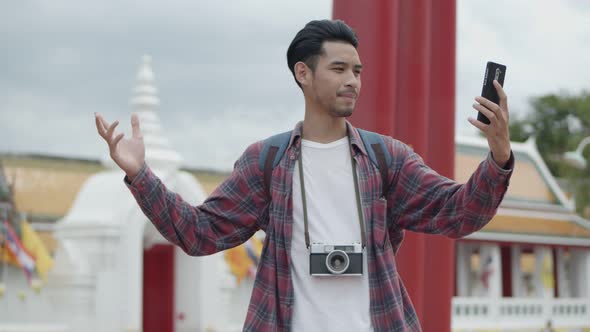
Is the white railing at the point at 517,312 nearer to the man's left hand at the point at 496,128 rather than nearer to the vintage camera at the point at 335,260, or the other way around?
the vintage camera at the point at 335,260

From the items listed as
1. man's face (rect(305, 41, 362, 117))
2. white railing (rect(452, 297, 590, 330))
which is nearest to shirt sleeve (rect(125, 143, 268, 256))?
man's face (rect(305, 41, 362, 117))

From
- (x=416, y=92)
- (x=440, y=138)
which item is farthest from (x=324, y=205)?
(x=440, y=138)

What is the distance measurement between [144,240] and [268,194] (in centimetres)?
1011

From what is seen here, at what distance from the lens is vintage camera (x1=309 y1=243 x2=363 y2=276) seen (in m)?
2.26

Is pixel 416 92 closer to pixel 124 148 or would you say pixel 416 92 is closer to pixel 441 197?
pixel 441 197

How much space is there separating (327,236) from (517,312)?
15942 mm

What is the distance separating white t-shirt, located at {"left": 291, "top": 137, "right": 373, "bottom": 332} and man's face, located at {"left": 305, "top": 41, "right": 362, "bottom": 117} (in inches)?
4.0

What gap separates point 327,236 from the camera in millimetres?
2342

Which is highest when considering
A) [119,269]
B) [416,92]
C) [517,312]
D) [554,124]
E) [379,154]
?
[554,124]

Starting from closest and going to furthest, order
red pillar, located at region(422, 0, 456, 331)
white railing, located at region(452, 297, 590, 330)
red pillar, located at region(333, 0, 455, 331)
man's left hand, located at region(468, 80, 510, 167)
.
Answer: man's left hand, located at region(468, 80, 510, 167) < red pillar, located at region(333, 0, 455, 331) < red pillar, located at region(422, 0, 456, 331) < white railing, located at region(452, 297, 590, 330)

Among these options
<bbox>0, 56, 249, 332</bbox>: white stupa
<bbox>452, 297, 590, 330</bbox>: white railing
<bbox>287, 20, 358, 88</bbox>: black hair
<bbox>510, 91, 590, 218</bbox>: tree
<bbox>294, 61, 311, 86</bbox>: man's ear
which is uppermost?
<bbox>510, 91, 590, 218</bbox>: tree

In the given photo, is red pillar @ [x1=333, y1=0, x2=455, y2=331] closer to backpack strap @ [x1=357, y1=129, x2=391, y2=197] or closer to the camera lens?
backpack strap @ [x1=357, y1=129, x2=391, y2=197]

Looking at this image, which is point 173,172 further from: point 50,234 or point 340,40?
point 340,40

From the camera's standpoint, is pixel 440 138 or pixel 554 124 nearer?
pixel 440 138
